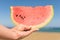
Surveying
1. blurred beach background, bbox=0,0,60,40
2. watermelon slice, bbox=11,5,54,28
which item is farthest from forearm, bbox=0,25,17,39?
blurred beach background, bbox=0,0,60,40

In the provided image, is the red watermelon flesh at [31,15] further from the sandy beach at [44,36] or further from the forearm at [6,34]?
the forearm at [6,34]

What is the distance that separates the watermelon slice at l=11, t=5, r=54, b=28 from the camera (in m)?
1.58

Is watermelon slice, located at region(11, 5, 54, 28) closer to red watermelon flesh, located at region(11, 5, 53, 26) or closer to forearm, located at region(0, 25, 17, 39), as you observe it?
Result: red watermelon flesh, located at region(11, 5, 53, 26)

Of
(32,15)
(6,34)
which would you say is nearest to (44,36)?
(32,15)

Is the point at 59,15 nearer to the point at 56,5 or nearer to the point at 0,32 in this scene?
the point at 56,5

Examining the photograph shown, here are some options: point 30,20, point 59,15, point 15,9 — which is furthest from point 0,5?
point 59,15

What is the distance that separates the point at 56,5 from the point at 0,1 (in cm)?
63

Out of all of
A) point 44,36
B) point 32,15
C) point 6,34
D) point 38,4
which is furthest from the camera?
point 44,36

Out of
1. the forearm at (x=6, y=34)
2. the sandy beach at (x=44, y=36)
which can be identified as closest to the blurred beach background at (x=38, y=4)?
the sandy beach at (x=44, y=36)

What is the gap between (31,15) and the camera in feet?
5.48

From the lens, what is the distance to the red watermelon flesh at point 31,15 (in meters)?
1.59

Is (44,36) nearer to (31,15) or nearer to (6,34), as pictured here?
(31,15)

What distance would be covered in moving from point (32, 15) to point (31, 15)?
0.01 m

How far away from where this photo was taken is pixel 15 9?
1.72m
